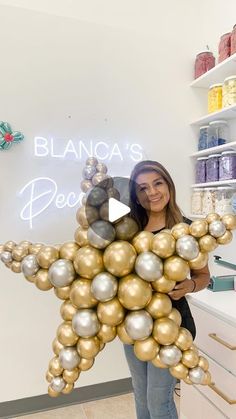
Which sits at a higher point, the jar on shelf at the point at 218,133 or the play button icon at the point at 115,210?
the jar on shelf at the point at 218,133

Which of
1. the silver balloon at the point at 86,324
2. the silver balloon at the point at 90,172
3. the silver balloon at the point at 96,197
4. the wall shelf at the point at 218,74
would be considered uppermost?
the wall shelf at the point at 218,74

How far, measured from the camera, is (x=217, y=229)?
450mm

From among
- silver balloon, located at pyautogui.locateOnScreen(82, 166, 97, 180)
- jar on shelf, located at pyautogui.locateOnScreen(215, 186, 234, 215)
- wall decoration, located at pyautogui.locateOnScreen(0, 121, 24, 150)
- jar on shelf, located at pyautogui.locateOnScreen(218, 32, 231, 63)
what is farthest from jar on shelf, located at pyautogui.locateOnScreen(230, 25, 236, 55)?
silver balloon, located at pyautogui.locateOnScreen(82, 166, 97, 180)

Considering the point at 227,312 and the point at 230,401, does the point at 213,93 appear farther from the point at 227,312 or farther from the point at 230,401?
the point at 230,401

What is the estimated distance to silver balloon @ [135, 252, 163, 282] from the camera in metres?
0.44

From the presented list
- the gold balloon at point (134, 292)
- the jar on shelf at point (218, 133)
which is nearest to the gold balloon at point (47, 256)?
the gold balloon at point (134, 292)

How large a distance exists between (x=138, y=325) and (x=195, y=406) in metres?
1.27

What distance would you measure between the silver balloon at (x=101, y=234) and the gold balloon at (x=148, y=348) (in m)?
0.14

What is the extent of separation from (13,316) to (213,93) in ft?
5.16

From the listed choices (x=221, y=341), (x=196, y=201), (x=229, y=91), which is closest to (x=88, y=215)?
(x=221, y=341)

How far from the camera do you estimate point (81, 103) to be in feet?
5.71

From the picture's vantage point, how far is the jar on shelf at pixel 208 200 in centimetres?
171

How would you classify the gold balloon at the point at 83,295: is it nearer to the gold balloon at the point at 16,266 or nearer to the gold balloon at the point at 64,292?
the gold balloon at the point at 64,292

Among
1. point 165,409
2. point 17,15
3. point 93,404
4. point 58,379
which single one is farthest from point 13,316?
point 17,15
